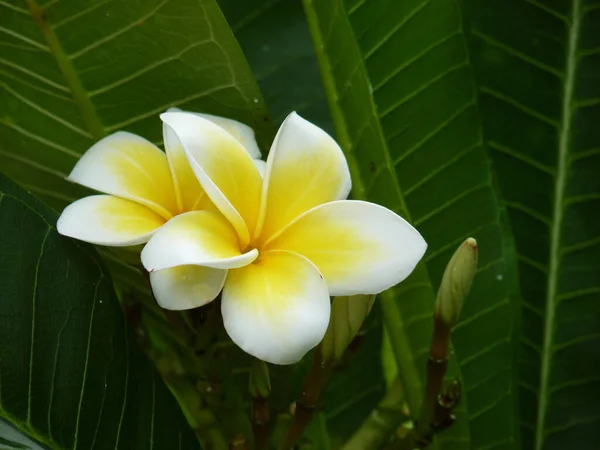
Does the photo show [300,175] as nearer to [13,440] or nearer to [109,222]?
[109,222]

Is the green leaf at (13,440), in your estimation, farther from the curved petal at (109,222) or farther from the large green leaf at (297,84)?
the large green leaf at (297,84)

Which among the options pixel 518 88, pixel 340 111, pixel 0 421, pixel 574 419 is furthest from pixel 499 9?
pixel 0 421

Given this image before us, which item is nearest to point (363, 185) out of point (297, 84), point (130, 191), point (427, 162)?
point (427, 162)

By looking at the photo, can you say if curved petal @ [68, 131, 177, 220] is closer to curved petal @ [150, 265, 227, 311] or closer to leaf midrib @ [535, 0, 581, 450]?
curved petal @ [150, 265, 227, 311]

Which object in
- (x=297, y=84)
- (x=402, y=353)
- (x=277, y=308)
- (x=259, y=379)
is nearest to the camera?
(x=277, y=308)

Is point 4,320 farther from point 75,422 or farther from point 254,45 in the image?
point 254,45

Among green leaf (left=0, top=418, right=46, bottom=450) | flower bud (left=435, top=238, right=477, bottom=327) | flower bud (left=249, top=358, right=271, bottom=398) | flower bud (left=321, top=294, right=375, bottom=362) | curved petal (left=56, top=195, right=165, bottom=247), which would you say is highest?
curved petal (left=56, top=195, right=165, bottom=247)

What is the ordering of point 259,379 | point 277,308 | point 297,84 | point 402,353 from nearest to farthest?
point 277,308 < point 259,379 < point 402,353 < point 297,84

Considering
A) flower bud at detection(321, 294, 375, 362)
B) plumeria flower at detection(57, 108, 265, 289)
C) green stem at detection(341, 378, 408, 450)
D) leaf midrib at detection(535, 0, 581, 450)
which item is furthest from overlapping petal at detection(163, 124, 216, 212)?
leaf midrib at detection(535, 0, 581, 450)
